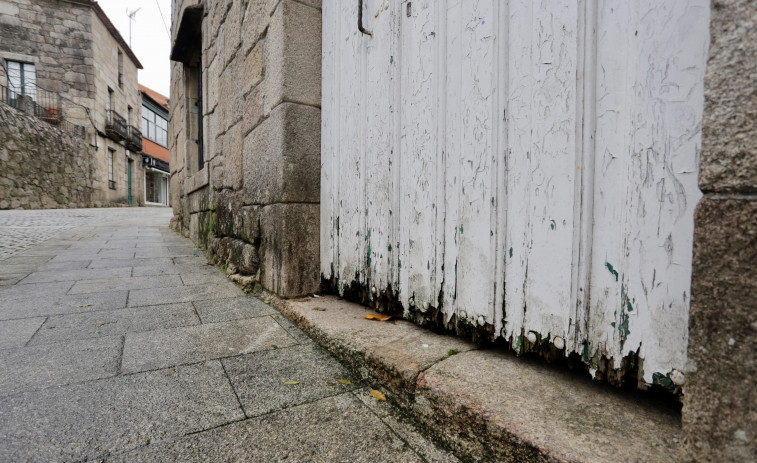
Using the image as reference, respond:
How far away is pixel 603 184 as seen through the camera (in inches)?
39.4

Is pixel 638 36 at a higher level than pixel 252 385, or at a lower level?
higher

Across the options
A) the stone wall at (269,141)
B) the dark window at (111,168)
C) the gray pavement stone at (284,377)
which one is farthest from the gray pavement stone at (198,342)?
the dark window at (111,168)

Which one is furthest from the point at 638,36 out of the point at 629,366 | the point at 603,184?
the point at 629,366

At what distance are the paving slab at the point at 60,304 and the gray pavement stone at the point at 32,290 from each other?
0.09m

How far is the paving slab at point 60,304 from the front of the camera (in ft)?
6.91

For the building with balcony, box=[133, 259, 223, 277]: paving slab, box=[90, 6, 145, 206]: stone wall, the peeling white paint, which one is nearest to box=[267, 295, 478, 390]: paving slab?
the peeling white paint

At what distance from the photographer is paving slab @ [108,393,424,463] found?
96 centimetres

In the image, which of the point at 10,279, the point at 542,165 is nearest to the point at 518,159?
the point at 542,165

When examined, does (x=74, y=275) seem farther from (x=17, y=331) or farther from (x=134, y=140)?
(x=134, y=140)

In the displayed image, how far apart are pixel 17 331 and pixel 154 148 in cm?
2909

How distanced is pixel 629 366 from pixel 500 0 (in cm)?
116

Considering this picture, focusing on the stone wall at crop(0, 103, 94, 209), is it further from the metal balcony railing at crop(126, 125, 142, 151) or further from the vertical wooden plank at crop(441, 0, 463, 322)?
the vertical wooden plank at crop(441, 0, 463, 322)

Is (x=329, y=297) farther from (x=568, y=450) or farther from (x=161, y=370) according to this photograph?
(x=568, y=450)

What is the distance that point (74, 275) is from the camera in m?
3.10
